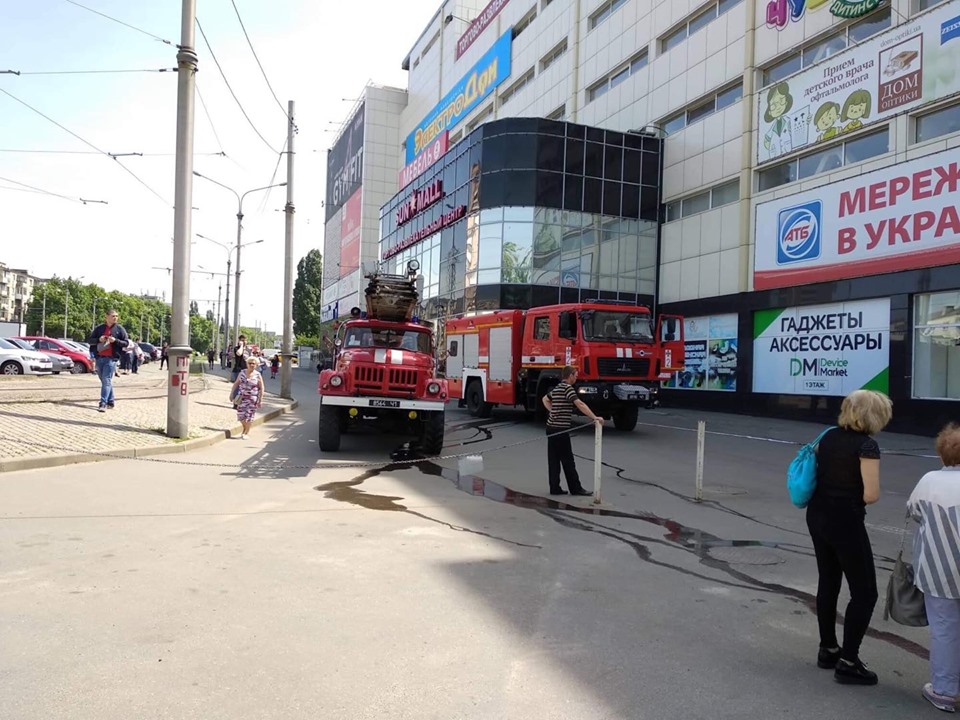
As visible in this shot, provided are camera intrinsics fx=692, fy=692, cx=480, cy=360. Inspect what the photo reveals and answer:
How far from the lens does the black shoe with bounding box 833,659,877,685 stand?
3.54 meters

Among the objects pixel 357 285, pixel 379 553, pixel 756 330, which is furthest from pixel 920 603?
pixel 357 285

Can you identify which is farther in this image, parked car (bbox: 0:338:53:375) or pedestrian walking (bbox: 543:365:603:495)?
parked car (bbox: 0:338:53:375)

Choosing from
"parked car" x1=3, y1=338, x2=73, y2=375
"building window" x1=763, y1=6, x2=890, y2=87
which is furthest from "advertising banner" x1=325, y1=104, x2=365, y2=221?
"building window" x1=763, y1=6, x2=890, y2=87

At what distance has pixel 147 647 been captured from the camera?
3738mm

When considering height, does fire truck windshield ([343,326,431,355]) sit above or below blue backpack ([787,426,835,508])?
above

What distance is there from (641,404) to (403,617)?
38.2ft

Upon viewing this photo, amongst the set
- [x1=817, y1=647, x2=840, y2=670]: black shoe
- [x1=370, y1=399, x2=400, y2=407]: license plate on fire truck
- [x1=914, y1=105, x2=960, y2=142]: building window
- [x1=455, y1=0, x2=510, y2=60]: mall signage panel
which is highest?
[x1=455, y1=0, x2=510, y2=60]: mall signage panel

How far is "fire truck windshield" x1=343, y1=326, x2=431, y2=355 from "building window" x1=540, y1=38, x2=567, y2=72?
27.5 m

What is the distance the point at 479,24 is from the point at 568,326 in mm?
37069

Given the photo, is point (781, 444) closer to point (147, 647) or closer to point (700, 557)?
point (700, 557)

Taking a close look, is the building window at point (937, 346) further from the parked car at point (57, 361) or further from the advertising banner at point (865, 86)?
the parked car at point (57, 361)

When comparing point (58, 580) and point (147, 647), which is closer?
point (147, 647)

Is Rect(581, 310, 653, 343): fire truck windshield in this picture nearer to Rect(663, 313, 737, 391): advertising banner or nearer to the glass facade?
Rect(663, 313, 737, 391): advertising banner

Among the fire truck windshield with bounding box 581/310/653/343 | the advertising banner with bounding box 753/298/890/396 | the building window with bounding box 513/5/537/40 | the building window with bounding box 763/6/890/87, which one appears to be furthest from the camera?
the building window with bounding box 513/5/537/40
